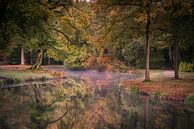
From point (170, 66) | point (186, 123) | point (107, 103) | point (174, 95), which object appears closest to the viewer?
point (186, 123)

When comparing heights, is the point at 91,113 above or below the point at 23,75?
below

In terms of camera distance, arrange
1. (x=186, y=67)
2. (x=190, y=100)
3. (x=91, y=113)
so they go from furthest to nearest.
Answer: (x=186, y=67)
(x=190, y=100)
(x=91, y=113)

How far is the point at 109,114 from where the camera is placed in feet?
59.8

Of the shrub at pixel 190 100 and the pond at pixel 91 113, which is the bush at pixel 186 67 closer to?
the pond at pixel 91 113

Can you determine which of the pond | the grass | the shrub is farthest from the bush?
the shrub

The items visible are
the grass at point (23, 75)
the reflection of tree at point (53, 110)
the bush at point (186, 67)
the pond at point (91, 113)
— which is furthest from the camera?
the bush at point (186, 67)

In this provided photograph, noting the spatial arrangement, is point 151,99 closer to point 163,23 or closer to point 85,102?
point 85,102

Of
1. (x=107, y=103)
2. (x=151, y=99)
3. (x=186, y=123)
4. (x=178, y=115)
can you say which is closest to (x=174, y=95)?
(x=151, y=99)

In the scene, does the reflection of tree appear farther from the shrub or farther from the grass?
the grass

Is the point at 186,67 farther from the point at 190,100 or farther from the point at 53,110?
the point at 53,110

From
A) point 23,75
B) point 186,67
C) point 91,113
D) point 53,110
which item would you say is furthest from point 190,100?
point 186,67

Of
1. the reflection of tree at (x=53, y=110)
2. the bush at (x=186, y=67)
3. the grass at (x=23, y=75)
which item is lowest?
the reflection of tree at (x=53, y=110)

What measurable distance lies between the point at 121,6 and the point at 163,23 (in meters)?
4.65

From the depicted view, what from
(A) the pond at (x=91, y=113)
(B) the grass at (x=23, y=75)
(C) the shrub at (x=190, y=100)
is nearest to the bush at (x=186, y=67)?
(B) the grass at (x=23, y=75)
